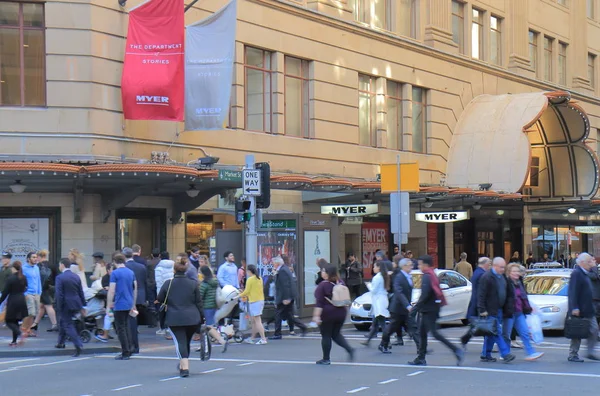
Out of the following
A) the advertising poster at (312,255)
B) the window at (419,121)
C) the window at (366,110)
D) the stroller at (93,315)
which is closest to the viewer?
the stroller at (93,315)

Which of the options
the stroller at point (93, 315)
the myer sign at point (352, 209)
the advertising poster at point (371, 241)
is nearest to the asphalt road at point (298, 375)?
the stroller at point (93, 315)

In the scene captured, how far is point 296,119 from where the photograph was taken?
2988 cm

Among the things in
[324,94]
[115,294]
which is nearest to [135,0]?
[324,94]

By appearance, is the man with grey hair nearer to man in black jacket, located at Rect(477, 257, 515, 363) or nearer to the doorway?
man in black jacket, located at Rect(477, 257, 515, 363)

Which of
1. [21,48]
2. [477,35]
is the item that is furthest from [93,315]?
[477,35]

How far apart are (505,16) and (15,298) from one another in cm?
2855

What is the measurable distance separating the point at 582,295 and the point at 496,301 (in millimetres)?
1416

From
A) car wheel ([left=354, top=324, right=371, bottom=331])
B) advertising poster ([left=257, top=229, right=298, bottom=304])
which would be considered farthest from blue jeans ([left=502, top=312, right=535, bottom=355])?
advertising poster ([left=257, top=229, right=298, bottom=304])

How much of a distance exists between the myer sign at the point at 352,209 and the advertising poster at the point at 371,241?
421 cm

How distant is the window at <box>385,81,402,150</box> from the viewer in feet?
112

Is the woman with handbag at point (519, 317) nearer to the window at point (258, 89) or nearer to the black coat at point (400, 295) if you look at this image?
the black coat at point (400, 295)

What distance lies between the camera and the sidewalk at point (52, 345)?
685 inches

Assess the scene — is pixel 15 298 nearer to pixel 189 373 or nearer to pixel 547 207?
pixel 189 373

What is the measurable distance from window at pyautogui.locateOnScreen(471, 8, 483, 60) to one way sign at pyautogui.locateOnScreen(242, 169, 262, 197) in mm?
20464
